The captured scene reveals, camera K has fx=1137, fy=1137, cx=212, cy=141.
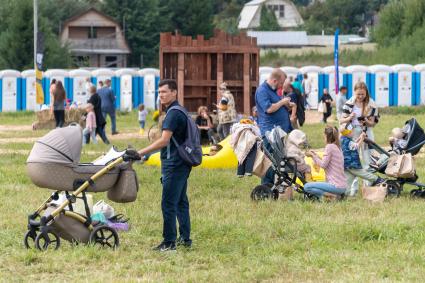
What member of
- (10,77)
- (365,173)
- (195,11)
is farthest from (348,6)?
(365,173)

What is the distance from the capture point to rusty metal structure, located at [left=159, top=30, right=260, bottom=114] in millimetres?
26438

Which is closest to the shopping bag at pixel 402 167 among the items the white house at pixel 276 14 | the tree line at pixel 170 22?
the tree line at pixel 170 22

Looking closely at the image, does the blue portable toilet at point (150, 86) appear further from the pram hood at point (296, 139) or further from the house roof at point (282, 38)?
the house roof at point (282, 38)

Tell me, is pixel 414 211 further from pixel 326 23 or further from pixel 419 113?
pixel 326 23

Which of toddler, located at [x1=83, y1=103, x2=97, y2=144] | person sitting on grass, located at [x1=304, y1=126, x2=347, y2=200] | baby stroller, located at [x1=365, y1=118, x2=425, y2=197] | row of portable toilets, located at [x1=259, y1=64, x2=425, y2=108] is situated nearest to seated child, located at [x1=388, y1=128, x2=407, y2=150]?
baby stroller, located at [x1=365, y1=118, x2=425, y2=197]

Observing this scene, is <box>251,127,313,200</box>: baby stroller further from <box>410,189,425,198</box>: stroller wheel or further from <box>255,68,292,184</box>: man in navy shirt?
<box>410,189,425,198</box>: stroller wheel

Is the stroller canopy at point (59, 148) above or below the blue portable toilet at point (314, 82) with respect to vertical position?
above

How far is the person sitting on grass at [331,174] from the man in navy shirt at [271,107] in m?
0.65

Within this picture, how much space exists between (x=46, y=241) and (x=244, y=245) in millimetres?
2015

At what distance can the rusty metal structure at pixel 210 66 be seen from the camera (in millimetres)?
26438

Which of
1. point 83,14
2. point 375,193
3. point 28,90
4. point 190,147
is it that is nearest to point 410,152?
point 375,193

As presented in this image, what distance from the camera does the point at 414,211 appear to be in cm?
1392

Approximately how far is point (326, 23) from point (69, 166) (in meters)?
116

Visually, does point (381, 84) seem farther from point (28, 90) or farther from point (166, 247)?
point (166, 247)
